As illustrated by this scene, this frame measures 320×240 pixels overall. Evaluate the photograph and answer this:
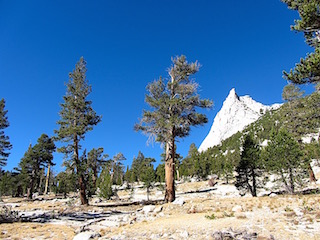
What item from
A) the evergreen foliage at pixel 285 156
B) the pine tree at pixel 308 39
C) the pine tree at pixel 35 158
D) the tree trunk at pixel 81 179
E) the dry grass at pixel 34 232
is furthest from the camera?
the pine tree at pixel 35 158

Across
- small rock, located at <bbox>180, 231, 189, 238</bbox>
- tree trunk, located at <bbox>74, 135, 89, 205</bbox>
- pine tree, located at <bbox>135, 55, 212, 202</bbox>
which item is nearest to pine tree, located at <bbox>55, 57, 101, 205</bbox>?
tree trunk, located at <bbox>74, 135, 89, 205</bbox>

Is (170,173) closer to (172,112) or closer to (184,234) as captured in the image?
(172,112)

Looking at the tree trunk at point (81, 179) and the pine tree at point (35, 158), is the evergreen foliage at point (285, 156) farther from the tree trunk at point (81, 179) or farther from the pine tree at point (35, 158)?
the pine tree at point (35, 158)

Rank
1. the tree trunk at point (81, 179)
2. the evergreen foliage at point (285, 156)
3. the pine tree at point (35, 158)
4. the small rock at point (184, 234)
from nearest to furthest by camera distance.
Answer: the small rock at point (184, 234), the tree trunk at point (81, 179), the evergreen foliage at point (285, 156), the pine tree at point (35, 158)

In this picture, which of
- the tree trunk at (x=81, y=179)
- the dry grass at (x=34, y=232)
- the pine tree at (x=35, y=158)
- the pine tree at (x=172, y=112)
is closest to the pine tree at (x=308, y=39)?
the pine tree at (x=172, y=112)

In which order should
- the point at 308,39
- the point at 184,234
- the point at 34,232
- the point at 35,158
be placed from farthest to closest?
the point at 35,158, the point at 308,39, the point at 34,232, the point at 184,234

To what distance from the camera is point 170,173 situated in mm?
14969

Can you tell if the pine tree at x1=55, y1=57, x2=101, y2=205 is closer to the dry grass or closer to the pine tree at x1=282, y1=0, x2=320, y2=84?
the dry grass

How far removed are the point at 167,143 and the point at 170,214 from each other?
19.3 feet

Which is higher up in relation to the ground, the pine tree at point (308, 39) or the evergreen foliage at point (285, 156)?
the pine tree at point (308, 39)

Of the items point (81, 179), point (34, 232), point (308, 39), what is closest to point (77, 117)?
point (81, 179)

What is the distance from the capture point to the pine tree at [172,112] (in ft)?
49.0

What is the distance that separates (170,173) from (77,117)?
39.1 ft

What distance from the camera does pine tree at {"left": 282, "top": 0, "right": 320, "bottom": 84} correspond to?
10820mm
